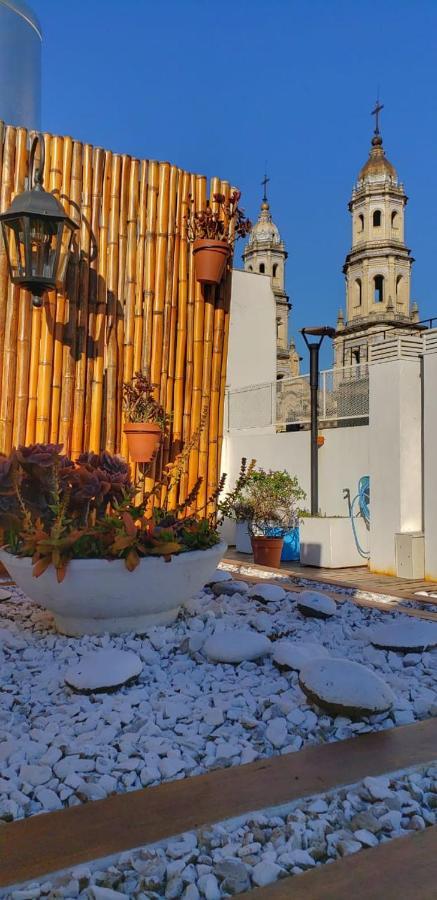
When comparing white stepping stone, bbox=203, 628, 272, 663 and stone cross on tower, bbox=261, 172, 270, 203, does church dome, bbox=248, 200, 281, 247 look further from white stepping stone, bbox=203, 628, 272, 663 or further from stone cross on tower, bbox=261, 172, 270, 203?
white stepping stone, bbox=203, 628, 272, 663

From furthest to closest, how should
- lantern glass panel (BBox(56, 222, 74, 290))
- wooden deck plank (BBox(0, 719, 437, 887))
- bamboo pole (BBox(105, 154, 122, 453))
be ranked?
bamboo pole (BBox(105, 154, 122, 453))
lantern glass panel (BBox(56, 222, 74, 290))
wooden deck plank (BBox(0, 719, 437, 887))

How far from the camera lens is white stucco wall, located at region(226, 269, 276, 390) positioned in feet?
41.8

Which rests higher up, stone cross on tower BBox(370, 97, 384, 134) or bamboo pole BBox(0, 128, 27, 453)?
stone cross on tower BBox(370, 97, 384, 134)

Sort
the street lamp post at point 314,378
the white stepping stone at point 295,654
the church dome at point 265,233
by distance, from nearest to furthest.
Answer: the white stepping stone at point 295,654 < the street lamp post at point 314,378 < the church dome at point 265,233

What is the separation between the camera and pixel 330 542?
687 cm

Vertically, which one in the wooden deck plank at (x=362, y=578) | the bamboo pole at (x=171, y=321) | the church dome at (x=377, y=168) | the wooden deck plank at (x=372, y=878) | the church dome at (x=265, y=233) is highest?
the church dome at (x=377, y=168)

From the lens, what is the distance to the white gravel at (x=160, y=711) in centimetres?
127

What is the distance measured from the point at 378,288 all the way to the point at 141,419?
1072 inches

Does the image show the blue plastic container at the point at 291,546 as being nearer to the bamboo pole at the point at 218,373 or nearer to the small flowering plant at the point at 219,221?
the bamboo pole at the point at 218,373

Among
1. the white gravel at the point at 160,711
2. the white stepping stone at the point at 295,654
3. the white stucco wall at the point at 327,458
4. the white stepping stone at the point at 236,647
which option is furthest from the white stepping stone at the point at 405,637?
the white stucco wall at the point at 327,458

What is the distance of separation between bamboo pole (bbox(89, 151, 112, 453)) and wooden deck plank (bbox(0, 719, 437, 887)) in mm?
2651

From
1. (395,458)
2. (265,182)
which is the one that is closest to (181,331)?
(395,458)

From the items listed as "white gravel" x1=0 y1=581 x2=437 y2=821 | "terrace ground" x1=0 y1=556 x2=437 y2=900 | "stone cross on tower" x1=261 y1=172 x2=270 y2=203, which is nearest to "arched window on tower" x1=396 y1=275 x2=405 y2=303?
"stone cross on tower" x1=261 y1=172 x2=270 y2=203

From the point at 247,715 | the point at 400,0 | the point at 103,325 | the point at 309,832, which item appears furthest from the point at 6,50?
the point at 309,832
